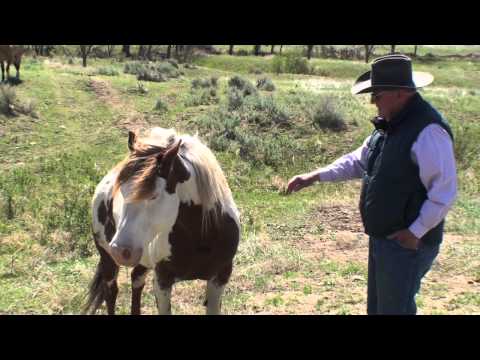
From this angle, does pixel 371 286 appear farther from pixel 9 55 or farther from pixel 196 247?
pixel 9 55

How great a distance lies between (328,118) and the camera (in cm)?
1489

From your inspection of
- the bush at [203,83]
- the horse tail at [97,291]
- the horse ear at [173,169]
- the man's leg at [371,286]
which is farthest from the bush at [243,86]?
the man's leg at [371,286]

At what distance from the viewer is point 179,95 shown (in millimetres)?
17109

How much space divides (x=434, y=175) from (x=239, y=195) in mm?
8091

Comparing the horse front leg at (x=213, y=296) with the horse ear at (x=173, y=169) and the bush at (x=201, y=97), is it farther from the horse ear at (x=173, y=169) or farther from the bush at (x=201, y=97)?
the bush at (x=201, y=97)

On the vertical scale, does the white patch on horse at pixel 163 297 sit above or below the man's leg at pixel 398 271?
below

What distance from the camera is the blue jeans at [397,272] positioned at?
2.84 metres

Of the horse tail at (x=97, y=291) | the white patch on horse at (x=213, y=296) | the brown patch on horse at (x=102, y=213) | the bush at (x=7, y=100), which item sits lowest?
the horse tail at (x=97, y=291)

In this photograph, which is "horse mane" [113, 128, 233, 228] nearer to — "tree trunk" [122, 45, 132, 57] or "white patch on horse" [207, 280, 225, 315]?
"white patch on horse" [207, 280, 225, 315]

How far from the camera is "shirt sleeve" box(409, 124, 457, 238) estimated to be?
2615 mm

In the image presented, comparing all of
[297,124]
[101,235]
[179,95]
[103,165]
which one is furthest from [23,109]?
[101,235]

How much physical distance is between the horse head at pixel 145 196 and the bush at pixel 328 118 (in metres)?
11.9

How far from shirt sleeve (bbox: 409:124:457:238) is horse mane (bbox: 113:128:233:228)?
1.52 meters
